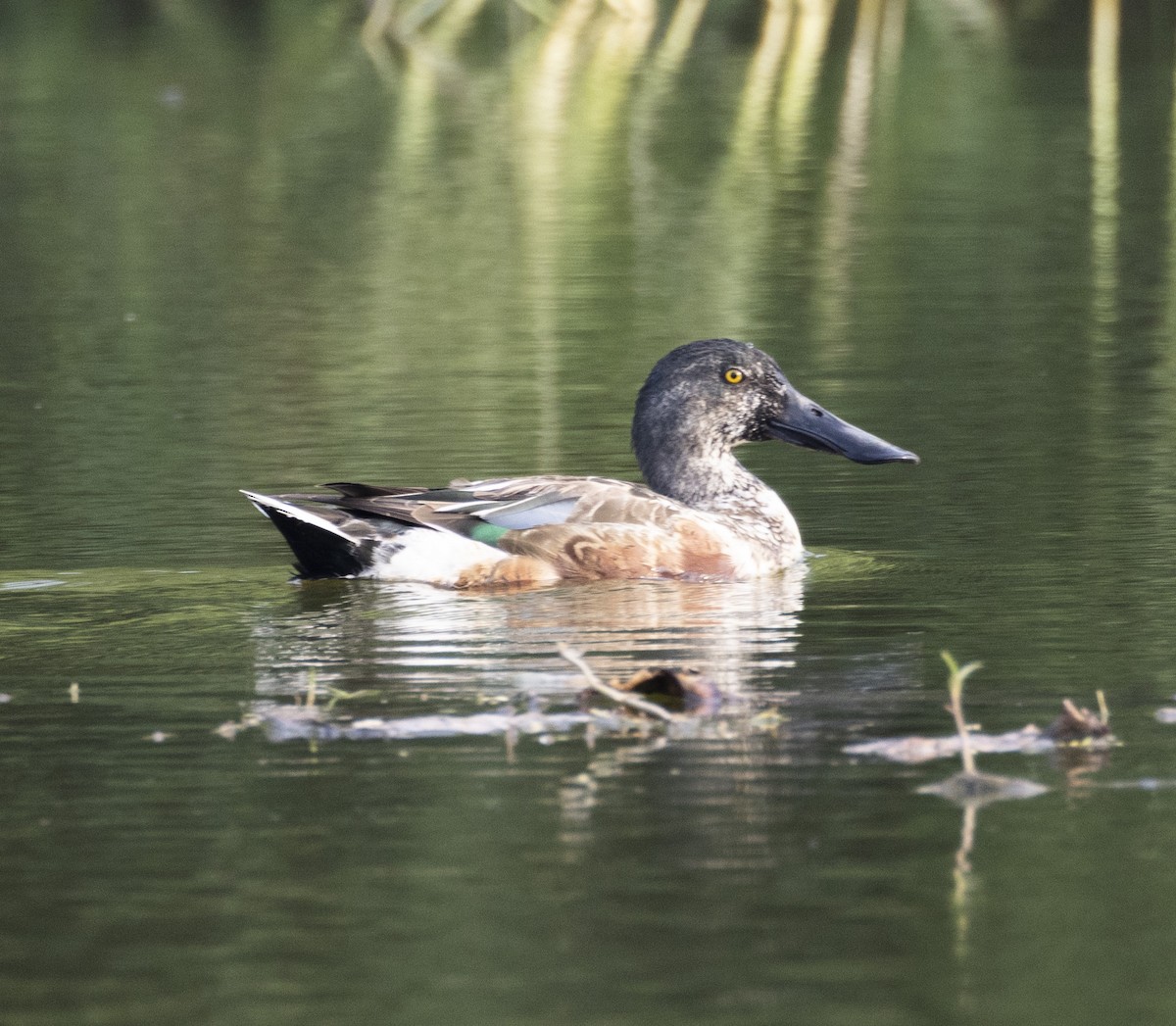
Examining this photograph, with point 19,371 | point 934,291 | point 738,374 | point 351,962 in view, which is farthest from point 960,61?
point 351,962

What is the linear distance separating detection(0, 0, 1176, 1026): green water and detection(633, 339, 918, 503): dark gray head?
498 millimetres

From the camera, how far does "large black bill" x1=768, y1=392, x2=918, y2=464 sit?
35.7 ft

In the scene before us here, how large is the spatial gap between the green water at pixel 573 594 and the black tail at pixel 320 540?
0.36ft

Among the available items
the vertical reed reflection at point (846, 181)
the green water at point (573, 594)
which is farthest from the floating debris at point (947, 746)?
the vertical reed reflection at point (846, 181)

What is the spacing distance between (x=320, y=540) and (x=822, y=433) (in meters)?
2.55

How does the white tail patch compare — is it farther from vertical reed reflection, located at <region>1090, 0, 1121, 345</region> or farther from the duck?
vertical reed reflection, located at <region>1090, 0, 1121, 345</region>

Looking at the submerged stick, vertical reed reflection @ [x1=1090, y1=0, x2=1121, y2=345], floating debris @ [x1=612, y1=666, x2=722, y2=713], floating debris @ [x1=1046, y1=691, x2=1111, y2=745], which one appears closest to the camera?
the submerged stick

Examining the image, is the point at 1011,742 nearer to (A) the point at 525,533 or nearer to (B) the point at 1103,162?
(A) the point at 525,533

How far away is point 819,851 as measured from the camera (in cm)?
574

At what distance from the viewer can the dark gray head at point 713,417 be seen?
1093 centimetres

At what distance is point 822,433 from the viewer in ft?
36.2

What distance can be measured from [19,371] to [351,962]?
38.5 ft

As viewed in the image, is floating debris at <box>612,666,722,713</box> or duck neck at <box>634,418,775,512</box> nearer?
floating debris at <box>612,666,722,713</box>

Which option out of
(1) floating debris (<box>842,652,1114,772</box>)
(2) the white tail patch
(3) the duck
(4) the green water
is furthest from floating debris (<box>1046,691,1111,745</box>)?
(2) the white tail patch
